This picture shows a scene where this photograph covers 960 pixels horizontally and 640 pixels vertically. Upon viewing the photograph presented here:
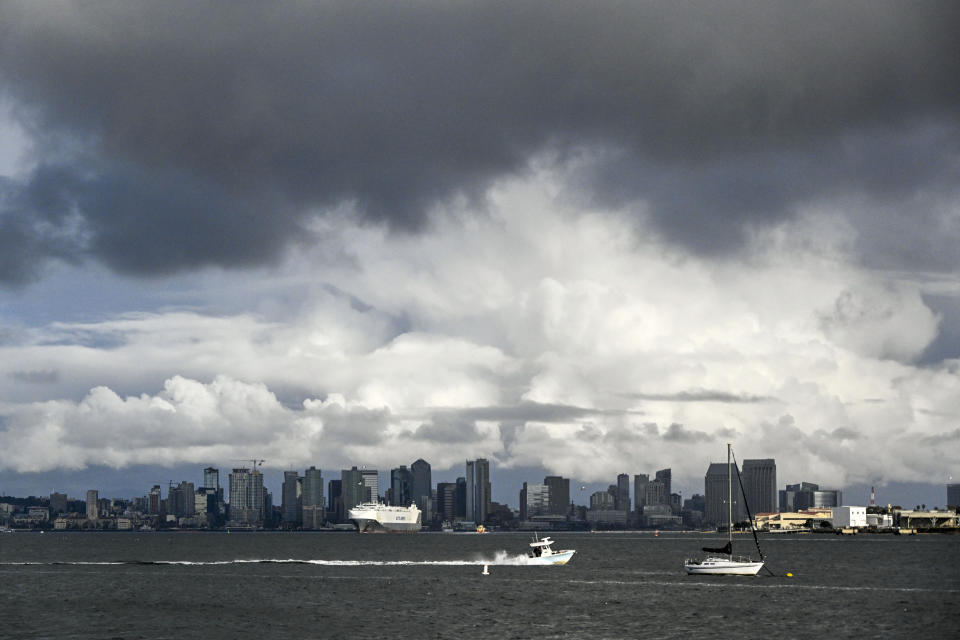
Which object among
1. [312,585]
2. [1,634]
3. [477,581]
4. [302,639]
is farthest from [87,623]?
[477,581]

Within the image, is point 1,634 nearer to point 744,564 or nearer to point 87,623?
point 87,623

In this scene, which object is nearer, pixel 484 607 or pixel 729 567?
pixel 484 607

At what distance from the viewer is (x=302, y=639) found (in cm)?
11388

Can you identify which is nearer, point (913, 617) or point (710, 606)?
point (913, 617)

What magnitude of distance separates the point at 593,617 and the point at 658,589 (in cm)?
4334

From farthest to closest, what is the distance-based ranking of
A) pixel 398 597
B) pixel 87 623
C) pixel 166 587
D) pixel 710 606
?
pixel 166 587 → pixel 398 597 → pixel 710 606 → pixel 87 623

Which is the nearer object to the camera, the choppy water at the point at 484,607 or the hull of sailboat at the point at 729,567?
the choppy water at the point at 484,607

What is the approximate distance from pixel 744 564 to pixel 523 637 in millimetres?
87193

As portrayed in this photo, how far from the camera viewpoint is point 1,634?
11775cm

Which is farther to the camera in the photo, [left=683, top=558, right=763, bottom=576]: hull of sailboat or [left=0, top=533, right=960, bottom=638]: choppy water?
[left=683, top=558, right=763, bottom=576]: hull of sailboat

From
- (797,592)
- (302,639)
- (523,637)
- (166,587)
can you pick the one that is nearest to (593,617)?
(523,637)

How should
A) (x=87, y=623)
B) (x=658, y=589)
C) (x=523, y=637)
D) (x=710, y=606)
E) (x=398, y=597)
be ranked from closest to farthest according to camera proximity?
(x=523, y=637) < (x=87, y=623) < (x=710, y=606) < (x=398, y=597) < (x=658, y=589)

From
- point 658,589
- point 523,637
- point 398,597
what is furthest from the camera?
point 658,589

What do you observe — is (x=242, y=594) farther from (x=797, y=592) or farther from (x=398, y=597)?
(x=797, y=592)
